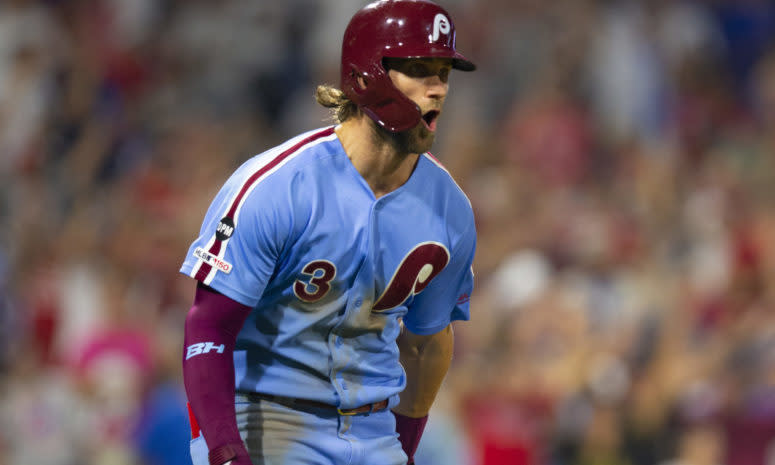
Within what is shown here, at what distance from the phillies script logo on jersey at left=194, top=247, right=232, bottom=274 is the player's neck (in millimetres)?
508

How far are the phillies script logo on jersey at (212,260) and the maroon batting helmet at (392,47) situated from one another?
59cm

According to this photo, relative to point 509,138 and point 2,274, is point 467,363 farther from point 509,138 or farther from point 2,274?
point 2,274

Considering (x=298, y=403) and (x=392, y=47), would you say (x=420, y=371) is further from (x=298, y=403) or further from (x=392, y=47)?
(x=392, y=47)

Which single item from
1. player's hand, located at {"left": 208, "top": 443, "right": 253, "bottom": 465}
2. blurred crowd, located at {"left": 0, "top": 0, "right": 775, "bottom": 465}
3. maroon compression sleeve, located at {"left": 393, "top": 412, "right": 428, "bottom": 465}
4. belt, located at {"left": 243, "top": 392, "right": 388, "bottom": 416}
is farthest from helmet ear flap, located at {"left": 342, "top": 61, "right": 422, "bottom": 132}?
blurred crowd, located at {"left": 0, "top": 0, "right": 775, "bottom": 465}

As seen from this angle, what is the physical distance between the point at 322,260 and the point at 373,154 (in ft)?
1.17

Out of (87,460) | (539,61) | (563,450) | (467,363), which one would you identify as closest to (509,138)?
(539,61)

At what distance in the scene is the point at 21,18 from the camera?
9.55 m

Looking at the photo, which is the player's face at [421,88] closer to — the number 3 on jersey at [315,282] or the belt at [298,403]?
the number 3 on jersey at [315,282]

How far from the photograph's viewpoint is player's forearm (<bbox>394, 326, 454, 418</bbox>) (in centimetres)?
A: 392

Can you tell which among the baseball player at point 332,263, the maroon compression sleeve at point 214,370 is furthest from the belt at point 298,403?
the maroon compression sleeve at point 214,370

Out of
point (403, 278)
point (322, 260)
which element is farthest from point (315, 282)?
point (403, 278)

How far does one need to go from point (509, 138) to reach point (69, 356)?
12.1 ft

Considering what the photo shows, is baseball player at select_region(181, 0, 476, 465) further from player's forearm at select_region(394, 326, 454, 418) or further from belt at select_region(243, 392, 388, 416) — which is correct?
player's forearm at select_region(394, 326, 454, 418)

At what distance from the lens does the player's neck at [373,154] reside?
3430mm
